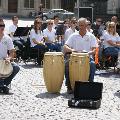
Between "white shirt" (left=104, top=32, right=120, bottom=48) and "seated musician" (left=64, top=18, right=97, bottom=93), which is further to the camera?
"white shirt" (left=104, top=32, right=120, bottom=48)

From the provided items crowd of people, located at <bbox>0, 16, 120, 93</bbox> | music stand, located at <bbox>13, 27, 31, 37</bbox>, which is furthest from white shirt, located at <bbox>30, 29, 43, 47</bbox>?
music stand, located at <bbox>13, 27, 31, 37</bbox>

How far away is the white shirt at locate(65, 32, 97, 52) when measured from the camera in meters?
10.0

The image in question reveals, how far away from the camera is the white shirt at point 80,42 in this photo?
10.0 m

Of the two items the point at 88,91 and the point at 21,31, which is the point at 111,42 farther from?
the point at 88,91

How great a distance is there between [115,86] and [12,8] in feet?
159

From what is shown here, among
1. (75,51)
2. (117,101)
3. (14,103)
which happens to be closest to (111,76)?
(75,51)

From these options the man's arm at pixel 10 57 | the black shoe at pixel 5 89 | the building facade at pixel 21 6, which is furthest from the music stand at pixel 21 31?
the building facade at pixel 21 6

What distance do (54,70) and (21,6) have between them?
4900cm

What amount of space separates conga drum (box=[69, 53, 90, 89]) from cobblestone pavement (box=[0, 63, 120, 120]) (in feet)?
1.38

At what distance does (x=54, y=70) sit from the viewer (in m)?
9.62

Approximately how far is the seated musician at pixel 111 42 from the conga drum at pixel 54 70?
3.54 metres

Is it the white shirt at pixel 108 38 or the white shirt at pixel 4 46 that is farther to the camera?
the white shirt at pixel 108 38

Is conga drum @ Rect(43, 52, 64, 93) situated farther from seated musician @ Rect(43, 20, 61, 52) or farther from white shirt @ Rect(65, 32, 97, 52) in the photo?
seated musician @ Rect(43, 20, 61, 52)

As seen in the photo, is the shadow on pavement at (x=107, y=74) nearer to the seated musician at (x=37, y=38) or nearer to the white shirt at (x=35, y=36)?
the seated musician at (x=37, y=38)
